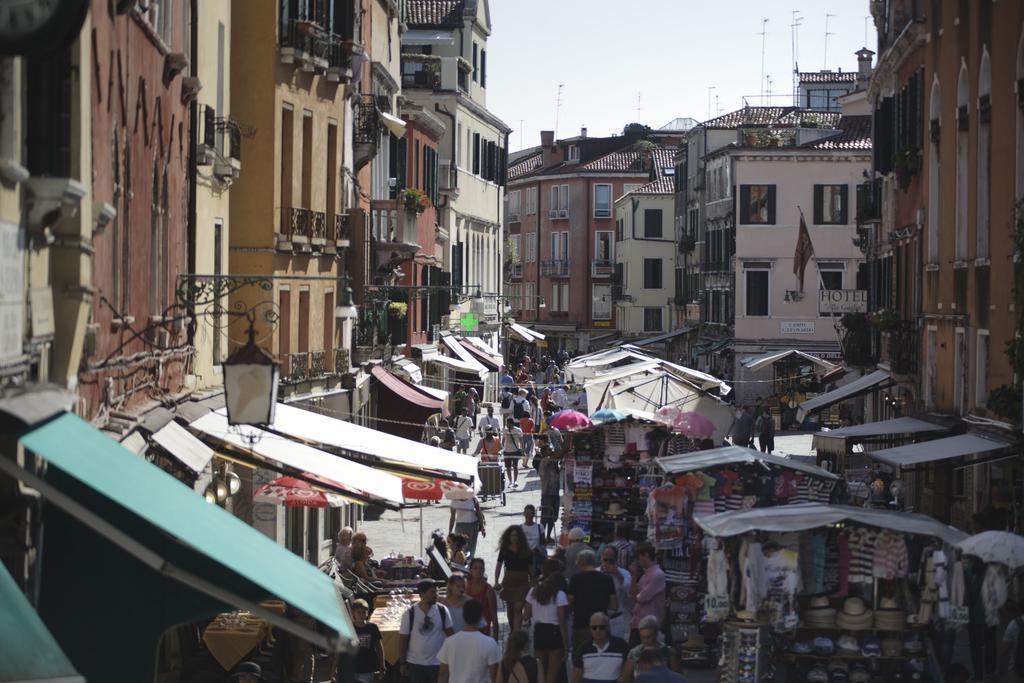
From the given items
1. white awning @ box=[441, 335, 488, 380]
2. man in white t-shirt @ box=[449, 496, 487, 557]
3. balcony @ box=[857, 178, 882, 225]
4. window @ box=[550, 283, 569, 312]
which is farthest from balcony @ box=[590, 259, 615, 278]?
man in white t-shirt @ box=[449, 496, 487, 557]

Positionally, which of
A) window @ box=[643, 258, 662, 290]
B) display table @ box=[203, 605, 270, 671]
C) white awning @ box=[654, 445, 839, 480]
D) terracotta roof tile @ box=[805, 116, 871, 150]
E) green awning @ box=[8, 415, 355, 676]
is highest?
terracotta roof tile @ box=[805, 116, 871, 150]

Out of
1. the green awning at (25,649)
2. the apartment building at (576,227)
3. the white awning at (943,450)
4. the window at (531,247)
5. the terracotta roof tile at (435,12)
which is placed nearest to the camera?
the green awning at (25,649)

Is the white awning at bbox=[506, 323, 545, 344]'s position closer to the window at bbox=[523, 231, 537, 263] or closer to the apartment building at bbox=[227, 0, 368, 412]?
the window at bbox=[523, 231, 537, 263]

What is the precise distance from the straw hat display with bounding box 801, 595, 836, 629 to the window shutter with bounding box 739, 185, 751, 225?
49.9 meters

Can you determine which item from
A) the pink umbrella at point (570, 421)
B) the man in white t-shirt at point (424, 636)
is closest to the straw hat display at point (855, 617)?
the man in white t-shirt at point (424, 636)

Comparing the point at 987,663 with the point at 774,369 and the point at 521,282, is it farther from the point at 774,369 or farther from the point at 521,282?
the point at 521,282

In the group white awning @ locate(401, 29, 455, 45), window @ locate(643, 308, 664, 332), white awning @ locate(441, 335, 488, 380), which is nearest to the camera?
white awning @ locate(441, 335, 488, 380)

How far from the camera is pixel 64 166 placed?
10578 millimetres

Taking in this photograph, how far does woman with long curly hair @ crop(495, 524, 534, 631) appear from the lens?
19266 mm

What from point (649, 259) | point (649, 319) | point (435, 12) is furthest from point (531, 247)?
point (435, 12)

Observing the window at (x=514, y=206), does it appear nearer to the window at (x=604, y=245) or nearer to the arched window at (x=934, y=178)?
the window at (x=604, y=245)

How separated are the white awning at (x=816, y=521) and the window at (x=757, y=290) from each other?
49.8 m

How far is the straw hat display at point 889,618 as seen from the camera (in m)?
15.2

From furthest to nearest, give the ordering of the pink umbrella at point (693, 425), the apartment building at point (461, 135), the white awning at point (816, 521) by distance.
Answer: the apartment building at point (461, 135) → the pink umbrella at point (693, 425) → the white awning at point (816, 521)
